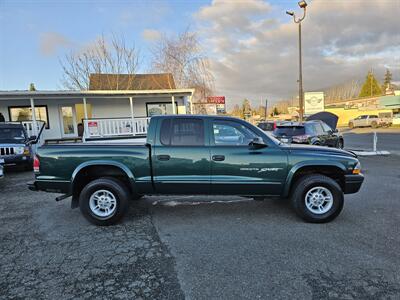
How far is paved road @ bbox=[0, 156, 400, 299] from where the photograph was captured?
276 centimetres

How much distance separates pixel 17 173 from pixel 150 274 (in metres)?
9.23

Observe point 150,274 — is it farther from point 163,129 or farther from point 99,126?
point 99,126

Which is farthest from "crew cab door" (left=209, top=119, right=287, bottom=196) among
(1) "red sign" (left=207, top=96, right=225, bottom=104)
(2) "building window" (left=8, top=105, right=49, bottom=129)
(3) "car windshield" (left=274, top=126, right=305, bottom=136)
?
(1) "red sign" (left=207, top=96, right=225, bottom=104)

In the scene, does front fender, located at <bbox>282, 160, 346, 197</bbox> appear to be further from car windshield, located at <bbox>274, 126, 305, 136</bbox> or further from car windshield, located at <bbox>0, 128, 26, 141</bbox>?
car windshield, located at <bbox>0, 128, 26, 141</bbox>

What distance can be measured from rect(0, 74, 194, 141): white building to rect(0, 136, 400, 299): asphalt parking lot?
9.04 meters

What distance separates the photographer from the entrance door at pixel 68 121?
1588 cm

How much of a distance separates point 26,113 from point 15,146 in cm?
708

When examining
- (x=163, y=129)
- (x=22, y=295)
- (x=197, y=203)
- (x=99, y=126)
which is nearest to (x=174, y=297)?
(x=22, y=295)

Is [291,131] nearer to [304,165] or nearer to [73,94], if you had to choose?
[304,165]

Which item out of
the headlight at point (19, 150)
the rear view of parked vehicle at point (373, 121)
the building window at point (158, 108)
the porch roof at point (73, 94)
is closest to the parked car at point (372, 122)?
the rear view of parked vehicle at point (373, 121)

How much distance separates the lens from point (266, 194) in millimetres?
4512

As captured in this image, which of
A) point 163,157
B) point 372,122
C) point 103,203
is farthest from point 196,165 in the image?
point 372,122

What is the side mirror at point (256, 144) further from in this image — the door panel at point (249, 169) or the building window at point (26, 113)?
the building window at point (26, 113)

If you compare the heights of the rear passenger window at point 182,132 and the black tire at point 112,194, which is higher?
the rear passenger window at point 182,132
